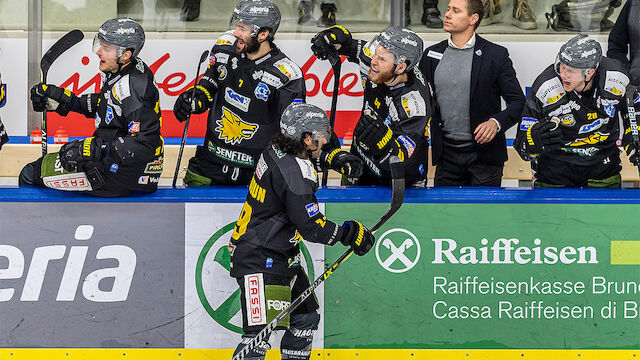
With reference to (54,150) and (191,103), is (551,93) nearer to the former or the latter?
(191,103)

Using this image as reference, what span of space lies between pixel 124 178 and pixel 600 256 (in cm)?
248

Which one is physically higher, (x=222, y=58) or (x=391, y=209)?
(x=222, y=58)

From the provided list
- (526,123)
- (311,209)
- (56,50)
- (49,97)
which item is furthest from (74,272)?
(526,123)

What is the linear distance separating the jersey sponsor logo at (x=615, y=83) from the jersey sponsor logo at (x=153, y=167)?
93.8 inches

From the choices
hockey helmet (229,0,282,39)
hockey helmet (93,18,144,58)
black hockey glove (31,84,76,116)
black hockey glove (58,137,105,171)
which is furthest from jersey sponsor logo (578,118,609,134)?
black hockey glove (31,84,76,116)

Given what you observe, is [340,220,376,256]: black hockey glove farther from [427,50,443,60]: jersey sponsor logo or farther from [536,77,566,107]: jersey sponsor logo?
[427,50,443,60]: jersey sponsor logo

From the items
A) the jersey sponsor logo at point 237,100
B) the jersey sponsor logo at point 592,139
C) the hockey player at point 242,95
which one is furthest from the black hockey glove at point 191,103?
the jersey sponsor logo at point 592,139

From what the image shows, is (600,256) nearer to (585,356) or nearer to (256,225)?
(585,356)

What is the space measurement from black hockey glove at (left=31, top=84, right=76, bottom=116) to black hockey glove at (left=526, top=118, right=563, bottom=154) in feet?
7.94

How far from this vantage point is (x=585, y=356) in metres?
5.20

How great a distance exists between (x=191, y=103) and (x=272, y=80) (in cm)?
45

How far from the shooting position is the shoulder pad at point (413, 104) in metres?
5.17

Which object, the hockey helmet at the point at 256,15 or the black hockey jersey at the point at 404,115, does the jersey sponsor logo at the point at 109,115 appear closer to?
the hockey helmet at the point at 256,15

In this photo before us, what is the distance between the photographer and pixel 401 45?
5098 mm
